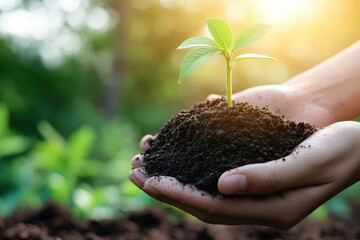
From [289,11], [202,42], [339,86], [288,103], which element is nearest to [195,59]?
[202,42]

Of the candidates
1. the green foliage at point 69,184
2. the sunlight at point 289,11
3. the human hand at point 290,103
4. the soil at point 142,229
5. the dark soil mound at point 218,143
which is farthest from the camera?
the sunlight at point 289,11

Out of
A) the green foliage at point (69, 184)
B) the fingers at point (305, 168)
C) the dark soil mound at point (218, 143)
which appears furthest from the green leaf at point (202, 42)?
the green foliage at point (69, 184)

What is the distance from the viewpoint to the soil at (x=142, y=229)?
2.34m

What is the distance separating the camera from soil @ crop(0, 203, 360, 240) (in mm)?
2342

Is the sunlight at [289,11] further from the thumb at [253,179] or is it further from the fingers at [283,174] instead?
the thumb at [253,179]

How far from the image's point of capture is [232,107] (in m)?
1.67

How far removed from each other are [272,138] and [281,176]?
25 cm

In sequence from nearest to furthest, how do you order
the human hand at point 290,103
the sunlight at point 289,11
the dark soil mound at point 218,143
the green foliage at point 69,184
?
the dark soil mound at point 218,143
the human hand at point 290,103
the green foliage at point 69,184
the sunlight at point 289,11

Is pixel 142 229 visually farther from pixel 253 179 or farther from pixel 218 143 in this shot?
pixel 253 179

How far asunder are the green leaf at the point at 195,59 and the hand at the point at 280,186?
341 millimetres

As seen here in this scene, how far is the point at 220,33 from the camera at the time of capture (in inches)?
64.7

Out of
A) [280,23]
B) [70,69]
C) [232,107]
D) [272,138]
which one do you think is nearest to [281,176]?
[272,138]

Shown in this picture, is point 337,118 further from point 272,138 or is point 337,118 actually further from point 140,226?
point 140,226

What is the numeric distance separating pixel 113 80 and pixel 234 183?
8.12 m
